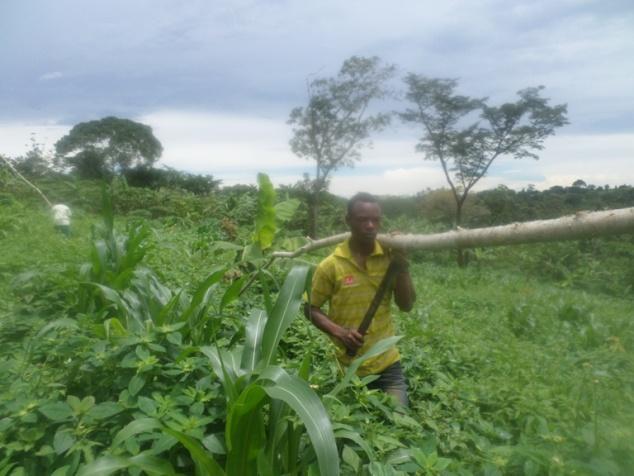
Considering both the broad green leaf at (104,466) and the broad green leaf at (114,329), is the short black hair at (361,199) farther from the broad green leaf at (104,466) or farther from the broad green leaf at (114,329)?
the broad green leaf at (104,466)

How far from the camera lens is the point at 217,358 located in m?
1.70

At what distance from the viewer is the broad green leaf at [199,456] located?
4.27 ft

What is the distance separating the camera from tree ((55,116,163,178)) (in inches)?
274

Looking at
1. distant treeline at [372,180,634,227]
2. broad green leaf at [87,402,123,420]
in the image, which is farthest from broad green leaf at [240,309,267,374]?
distant treeline at [372,180,634,227]

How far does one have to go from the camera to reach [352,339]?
225cm

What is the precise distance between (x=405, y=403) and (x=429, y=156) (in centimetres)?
310

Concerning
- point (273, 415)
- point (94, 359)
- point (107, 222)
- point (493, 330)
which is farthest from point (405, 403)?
point (493, 330)

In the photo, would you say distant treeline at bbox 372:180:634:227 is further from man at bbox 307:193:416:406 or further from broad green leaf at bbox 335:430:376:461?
broad green leaf at bbox 335:430:376:461

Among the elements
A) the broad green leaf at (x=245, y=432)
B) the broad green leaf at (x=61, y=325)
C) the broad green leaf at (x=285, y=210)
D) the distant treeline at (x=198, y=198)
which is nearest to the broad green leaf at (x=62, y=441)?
the broad green leaf at (x=245, y=432)

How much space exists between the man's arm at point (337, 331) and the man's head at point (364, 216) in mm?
440

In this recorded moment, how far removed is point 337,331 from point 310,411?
1.06 m

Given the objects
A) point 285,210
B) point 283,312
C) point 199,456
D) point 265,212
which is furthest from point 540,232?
point 285,210

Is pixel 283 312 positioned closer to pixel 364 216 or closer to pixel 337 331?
pixel 337 331

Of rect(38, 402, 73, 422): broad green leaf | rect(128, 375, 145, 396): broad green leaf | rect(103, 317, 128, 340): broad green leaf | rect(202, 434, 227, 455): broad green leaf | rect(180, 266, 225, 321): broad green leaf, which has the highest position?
rect(180, 266, 225, 321): broad green leaf
